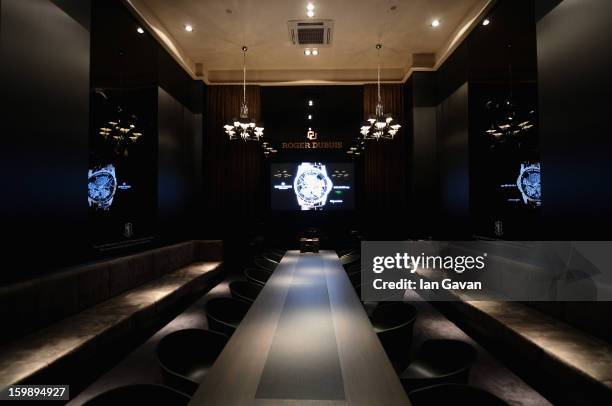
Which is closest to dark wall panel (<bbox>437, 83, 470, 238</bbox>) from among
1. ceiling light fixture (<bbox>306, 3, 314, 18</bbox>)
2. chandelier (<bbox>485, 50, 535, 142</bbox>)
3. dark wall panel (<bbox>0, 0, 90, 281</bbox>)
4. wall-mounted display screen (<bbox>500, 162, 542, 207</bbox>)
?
chandelier (<bbox>485, 50, 535, 142</bbox>)

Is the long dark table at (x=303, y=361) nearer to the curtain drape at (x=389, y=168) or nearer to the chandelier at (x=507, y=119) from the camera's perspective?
the chandelier at (x=507, y=119)

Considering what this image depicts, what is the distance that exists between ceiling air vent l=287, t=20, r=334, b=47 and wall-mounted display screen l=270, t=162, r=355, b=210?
3.56 m

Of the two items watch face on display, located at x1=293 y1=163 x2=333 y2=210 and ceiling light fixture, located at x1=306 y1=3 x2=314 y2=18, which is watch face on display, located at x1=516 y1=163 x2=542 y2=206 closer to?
watch face on display, located at x1=293 y1=163 x2=333 y2=210

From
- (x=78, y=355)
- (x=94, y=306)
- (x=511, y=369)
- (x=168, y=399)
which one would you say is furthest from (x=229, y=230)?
(x=168, y=399)

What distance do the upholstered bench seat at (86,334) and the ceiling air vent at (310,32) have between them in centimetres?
385

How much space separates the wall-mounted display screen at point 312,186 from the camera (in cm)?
886

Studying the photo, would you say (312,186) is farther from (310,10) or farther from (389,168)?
(310,10)

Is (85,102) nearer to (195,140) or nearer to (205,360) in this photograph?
(205,360)

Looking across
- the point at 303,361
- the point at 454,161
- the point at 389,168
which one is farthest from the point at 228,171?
the point at 303,361

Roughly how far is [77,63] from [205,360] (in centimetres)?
304

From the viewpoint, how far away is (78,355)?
2416 millimetres

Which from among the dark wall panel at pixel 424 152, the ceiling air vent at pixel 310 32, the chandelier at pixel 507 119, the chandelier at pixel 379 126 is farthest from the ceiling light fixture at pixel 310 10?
the chandelier at pixel 507 119

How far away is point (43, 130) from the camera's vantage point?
3.01 metres

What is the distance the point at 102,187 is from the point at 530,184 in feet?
25.3
